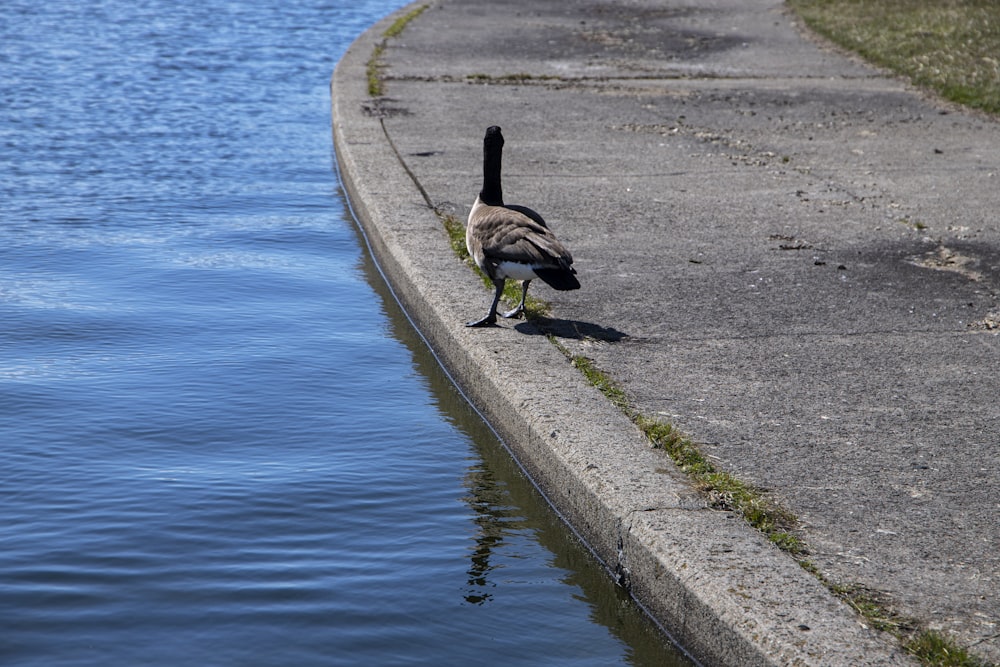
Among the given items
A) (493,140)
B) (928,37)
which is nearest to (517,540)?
(493,140)

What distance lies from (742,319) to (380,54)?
32.8 ft

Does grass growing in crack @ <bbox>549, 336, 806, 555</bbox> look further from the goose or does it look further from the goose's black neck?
the goose's black neck

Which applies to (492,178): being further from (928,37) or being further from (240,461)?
(928,37)

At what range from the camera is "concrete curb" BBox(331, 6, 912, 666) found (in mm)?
3453

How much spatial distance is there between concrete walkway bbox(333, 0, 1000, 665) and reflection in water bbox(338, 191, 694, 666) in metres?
0.10

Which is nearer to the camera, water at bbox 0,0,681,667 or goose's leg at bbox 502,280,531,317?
water at bbox 0,0,681,667

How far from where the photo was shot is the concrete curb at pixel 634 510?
11.3 feet

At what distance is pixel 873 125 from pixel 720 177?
113 inches

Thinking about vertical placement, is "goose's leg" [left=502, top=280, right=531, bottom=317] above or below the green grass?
below

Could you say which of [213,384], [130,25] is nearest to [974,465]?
[213,384]

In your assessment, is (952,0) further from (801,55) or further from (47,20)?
(47,20)

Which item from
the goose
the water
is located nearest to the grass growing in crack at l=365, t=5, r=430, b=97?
the water

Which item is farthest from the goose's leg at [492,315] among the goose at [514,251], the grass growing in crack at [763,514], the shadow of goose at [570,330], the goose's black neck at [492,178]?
the goose's black neck at [492,178]

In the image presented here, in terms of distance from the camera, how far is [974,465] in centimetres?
456
